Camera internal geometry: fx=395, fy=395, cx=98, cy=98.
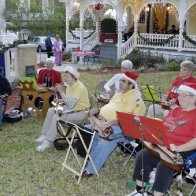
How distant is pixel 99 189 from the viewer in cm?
466

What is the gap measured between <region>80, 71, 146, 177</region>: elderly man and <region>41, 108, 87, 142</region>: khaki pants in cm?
58

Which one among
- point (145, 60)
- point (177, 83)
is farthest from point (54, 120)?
point (145, 60)

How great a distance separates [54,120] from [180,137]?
2.28 metres

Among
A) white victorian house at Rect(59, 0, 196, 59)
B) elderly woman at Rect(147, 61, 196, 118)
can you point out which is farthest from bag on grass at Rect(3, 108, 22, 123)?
white victorian house at Rect(59, 0, 196, 59)

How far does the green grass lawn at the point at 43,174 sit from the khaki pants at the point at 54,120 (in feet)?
0.81

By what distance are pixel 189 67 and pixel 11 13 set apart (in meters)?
29.8

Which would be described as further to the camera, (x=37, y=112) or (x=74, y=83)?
(x=37, y=112)

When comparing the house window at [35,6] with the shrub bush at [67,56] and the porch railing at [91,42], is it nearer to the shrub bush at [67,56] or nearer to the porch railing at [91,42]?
the porch railing at [91,42]

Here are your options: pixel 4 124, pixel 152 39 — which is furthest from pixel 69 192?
pixel 152 39

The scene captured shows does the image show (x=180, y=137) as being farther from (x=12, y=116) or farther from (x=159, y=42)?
(x=159, y=42)

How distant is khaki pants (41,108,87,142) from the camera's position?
229 inches

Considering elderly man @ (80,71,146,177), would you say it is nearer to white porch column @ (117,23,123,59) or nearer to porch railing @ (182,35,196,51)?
porch railing @ (182,35,196,51)

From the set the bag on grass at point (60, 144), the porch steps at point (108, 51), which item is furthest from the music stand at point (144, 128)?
the porch steps at point (108, 51)

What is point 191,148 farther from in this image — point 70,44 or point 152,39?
point 70,44
